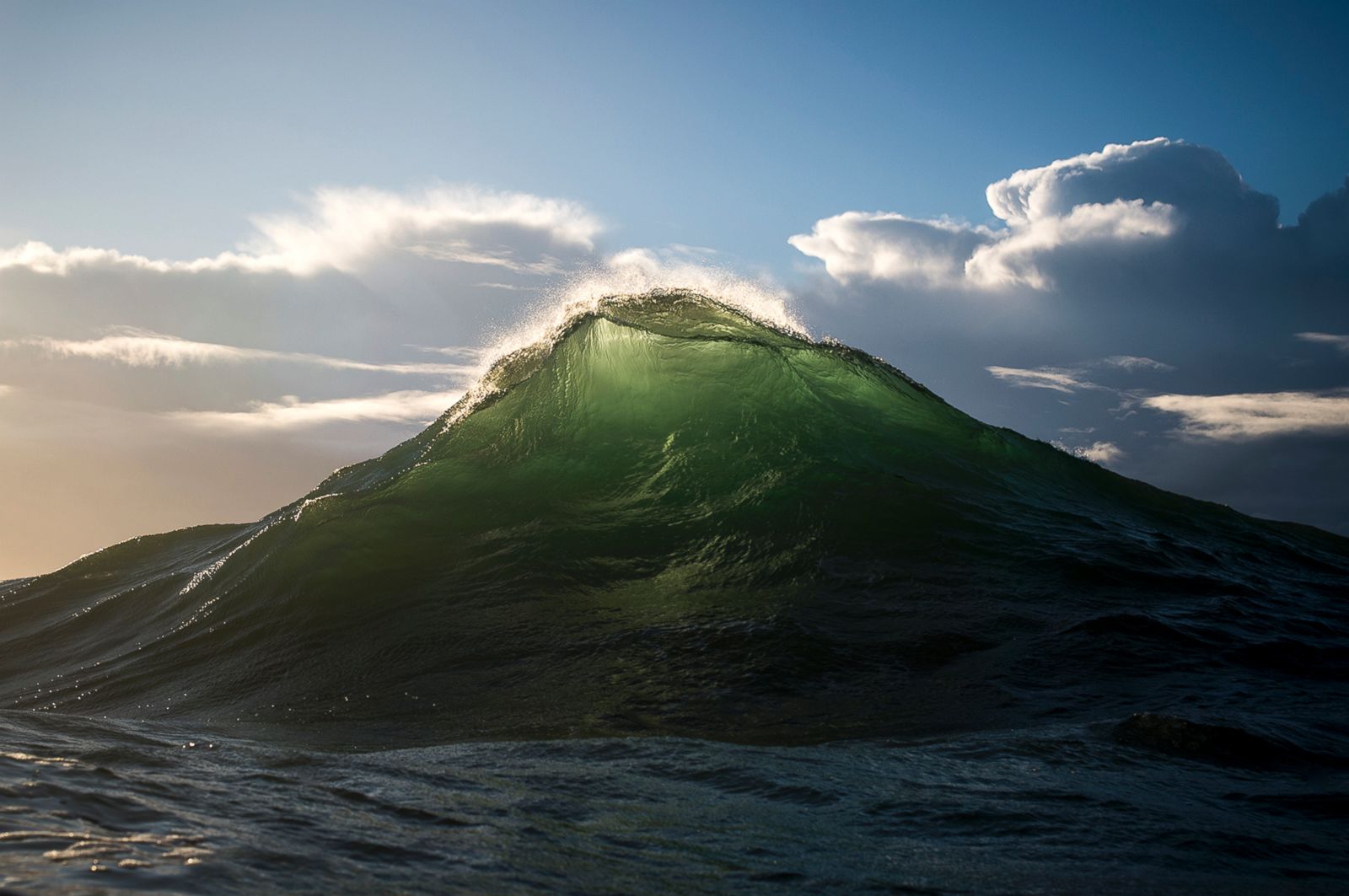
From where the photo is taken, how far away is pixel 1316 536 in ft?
39.4

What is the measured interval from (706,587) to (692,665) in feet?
5.04

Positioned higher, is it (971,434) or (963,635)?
(971,434)

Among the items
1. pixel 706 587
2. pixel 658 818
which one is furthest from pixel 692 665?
pixel 658 818

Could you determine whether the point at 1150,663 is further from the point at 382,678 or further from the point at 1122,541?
the point at 382,678

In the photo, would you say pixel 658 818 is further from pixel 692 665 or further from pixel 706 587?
pixel 706 587

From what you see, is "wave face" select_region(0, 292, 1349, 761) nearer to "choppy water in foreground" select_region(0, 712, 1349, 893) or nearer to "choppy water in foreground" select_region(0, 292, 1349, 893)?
"choppy water in foreground" select_region(0, 292, 1349, 893)

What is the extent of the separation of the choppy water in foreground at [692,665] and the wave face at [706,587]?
1.5 inches

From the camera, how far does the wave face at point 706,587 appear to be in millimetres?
5715

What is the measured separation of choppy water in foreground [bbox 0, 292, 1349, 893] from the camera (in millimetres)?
3105

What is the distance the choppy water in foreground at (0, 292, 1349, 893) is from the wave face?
38 mm

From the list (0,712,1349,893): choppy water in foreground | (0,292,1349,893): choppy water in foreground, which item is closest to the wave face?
(0,292,1349,893): choppy water in foreground

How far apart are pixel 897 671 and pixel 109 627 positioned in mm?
7616

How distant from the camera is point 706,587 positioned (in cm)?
769

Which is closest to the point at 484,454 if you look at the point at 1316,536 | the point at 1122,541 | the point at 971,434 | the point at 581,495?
the point at 581,495
